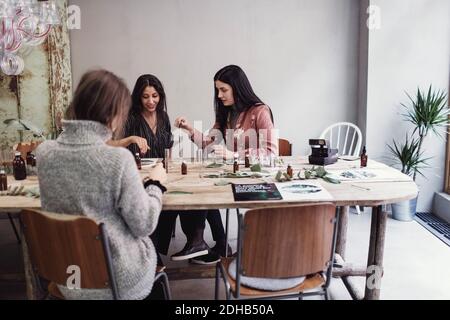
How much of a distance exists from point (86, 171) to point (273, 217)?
0.64m

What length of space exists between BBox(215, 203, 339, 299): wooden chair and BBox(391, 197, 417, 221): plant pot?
2.41m

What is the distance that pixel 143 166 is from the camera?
98.2 inches

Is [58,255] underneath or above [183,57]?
underneath

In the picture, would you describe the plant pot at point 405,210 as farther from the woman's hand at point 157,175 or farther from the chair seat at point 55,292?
the chair seat at point 55,292

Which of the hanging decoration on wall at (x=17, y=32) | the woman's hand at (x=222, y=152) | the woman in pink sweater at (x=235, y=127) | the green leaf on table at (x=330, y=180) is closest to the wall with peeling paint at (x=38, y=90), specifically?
the hanging decoration on wall at (x=17, y=32)

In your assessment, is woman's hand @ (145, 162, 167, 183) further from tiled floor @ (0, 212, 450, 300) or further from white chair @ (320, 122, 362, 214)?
white chair @ (320, 122, 362, 214)

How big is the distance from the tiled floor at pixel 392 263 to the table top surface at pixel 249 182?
716mm

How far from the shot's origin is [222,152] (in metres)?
2.61

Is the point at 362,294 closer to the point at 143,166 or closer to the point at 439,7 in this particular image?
the point at 143,166

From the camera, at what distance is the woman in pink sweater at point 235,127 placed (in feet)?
8.77

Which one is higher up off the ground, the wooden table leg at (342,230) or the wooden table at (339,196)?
the wooden table at (339,196)

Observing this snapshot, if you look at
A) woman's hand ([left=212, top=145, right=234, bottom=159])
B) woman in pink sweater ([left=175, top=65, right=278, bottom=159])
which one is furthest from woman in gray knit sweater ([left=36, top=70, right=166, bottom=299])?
woman in pink sweater ([left=175, top=65, right=278, bottom=159])

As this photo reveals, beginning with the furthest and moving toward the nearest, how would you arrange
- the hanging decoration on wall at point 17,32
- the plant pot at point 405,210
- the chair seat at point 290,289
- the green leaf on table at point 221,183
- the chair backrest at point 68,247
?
the hanging decoration on wall at point 17,32 < the plant pot at point 405,210 < the green leaf on table at point 221,183 < the chair seat at point 290,289 < the chair backrest at point 68,247
